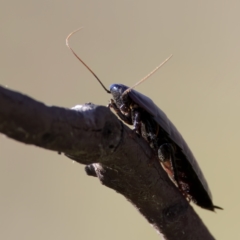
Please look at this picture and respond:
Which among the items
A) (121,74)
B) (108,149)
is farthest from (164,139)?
(121,74)

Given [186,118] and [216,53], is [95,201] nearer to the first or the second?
[186,118]

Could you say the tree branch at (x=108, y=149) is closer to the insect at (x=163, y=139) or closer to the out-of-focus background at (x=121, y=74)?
the insect at (x=163, y=139)

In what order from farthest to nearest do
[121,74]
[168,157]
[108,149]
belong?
[121,74] < [168,157] < [108,149]

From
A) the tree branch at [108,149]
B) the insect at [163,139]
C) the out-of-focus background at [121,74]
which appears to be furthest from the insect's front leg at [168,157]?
the out-of-focus background at [121,74]

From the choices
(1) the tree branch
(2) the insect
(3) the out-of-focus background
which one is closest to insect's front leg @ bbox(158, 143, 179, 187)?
(2) the insect

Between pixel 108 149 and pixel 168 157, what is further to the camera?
pixel 168 157

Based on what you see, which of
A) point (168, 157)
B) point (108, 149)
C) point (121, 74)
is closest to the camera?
point (108, 149)

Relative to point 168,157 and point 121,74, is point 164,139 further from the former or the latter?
point 121,74
